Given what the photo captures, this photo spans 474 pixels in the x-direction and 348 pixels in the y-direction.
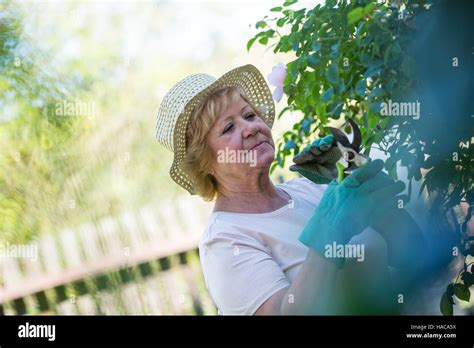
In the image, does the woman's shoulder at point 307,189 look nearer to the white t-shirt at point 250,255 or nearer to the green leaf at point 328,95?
the white t-shirt at point 250,255

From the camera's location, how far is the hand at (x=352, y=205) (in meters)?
1.71

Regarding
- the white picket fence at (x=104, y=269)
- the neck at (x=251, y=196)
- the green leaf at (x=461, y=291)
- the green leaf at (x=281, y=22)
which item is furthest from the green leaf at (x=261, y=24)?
the green leaf at (x=461, y=291)

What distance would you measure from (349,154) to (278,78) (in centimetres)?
35

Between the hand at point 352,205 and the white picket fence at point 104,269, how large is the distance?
28.2 inches

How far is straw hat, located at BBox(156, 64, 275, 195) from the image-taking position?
2018 millimetres

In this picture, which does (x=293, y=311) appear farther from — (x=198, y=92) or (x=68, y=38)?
(x=68, y=38)

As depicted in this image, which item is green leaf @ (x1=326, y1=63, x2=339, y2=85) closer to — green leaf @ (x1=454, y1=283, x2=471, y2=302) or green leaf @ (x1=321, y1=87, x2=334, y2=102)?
green leaf @ (x1=321, y1=87, x2=334, y2=102)

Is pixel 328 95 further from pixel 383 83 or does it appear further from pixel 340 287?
pixel 340 287

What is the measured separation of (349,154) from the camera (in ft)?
5.88
